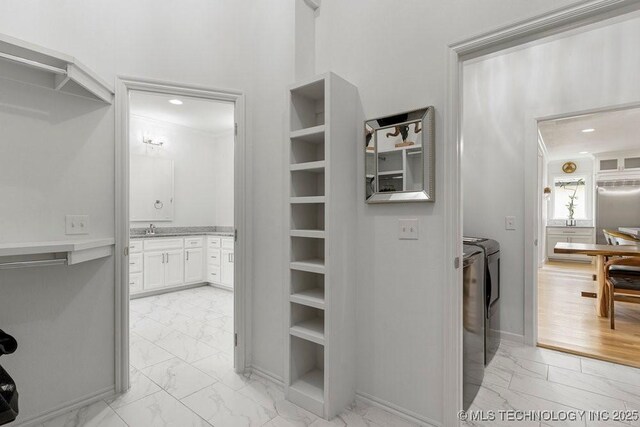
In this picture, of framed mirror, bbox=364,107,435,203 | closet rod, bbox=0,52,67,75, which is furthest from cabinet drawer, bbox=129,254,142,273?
framed mirror, bbox=364,107,435,203

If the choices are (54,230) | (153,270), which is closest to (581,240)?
(153,270)

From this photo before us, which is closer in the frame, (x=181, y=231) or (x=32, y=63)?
(x=32, y=63)

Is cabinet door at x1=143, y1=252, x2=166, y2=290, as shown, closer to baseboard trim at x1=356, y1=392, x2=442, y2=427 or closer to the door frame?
the door frame

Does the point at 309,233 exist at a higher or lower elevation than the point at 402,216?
lower

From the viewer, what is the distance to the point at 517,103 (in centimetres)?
300

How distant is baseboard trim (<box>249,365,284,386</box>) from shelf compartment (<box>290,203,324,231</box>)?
1.10 metres

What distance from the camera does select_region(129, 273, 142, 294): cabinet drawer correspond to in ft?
14.3

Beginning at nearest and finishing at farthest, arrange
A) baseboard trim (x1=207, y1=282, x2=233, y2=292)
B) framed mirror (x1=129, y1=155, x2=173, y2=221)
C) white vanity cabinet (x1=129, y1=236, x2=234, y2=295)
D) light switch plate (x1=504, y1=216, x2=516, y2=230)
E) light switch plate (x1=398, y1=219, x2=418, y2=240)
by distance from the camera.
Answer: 1. light switch plate (x1=398, y1=219, x2=418, y2=240)
2. light switch plate (x1=504, y1=216, x2=516, y2=230)
3. white vanity cabinet (x1=129, y1=236, x2=234, y2=295)
4. framed mirror (x1=129, y1=155, x2=173, y2=221)
5. baseboard trim (x1=207, y1=282, x2=233, y2=292)

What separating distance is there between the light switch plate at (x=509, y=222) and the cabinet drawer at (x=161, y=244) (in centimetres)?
455

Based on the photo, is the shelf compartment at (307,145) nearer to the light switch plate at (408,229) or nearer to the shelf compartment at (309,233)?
the shelf compartment at (309,233)

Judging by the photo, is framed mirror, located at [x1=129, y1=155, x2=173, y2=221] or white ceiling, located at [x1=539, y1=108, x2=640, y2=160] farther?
framed mirror, located at [x1=129, y1=155, x2=173, y2=221]

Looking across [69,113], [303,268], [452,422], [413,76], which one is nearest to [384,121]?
[413,76]

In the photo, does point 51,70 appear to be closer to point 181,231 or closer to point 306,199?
point 306,199

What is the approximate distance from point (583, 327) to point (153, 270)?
17.8 feet
